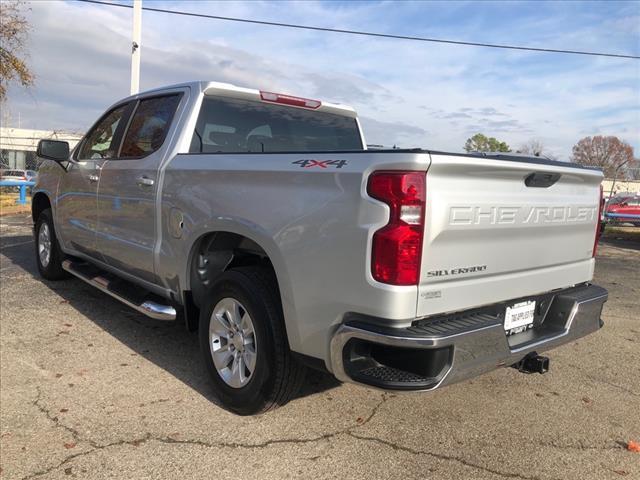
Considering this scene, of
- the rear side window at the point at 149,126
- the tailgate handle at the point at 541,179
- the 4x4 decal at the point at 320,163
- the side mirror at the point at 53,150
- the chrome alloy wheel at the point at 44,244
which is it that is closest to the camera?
the 4x4 decal at the point at 320,163

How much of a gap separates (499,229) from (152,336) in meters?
3.26

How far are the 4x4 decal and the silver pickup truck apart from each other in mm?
18

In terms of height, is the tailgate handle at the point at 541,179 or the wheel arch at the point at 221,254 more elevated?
the tailgate handle at the point at 541,179

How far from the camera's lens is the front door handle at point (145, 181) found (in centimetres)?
415

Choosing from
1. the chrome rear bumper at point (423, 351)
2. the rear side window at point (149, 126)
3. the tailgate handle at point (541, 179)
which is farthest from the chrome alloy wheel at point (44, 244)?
the tailgate handle at point (541, 179)

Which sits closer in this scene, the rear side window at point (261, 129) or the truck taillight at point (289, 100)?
the rear side window at point (261, 129)

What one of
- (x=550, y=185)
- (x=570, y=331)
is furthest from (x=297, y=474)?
(x=550, y=185)

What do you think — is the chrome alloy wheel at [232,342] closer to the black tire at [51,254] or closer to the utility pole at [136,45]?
the black tire at [51,254]

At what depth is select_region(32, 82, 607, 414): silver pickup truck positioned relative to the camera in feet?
8.34

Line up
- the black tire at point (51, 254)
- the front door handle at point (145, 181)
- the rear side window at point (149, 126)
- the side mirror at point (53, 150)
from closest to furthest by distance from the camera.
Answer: the front door handle at point (145, 181) < the rear side window at point (149, 126) < the side mirror at point (53, 150) < the black tire at point (51, 254)

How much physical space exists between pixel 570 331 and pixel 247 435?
79.1 inches

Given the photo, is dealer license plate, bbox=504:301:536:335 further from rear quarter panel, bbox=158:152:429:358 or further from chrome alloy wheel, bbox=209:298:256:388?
chrome alloy wheel, bbox=209:298:256:388

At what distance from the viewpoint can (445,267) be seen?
2643mm

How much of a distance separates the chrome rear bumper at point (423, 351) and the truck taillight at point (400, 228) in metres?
0.25
